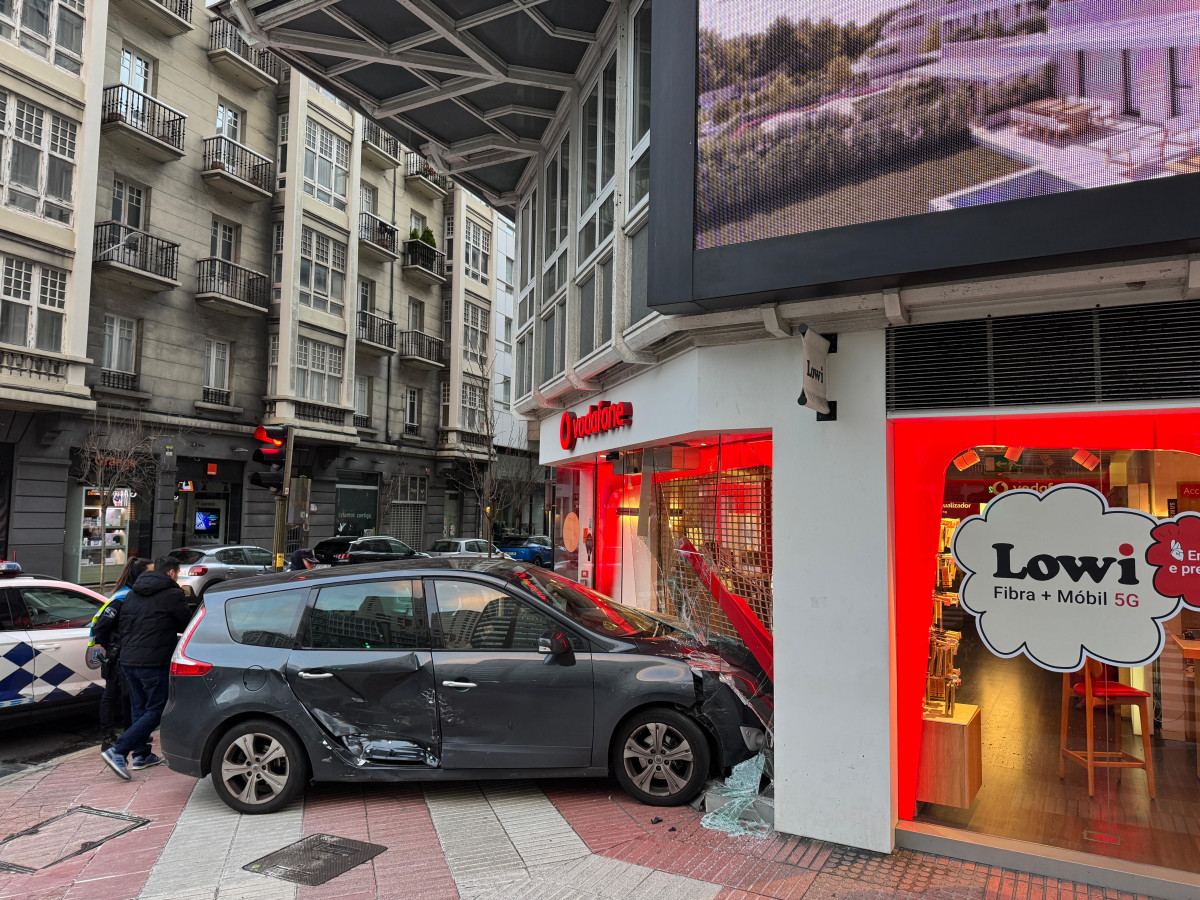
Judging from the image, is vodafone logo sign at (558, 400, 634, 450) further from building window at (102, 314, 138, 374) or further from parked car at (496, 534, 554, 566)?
parked car at (496, 534, 554, 566)

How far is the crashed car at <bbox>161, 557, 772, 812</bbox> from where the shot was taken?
18.4ft

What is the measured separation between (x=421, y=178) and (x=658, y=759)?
110ft

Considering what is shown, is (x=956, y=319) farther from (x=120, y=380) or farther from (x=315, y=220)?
(x=315, y=220)

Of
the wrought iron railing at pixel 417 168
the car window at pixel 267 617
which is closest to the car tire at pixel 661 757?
the car window at pixel 267 617

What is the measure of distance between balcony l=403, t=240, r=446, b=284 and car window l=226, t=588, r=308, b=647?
30.0 metres

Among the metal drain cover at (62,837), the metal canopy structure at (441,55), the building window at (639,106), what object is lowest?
the metal drain cover at (62,837)

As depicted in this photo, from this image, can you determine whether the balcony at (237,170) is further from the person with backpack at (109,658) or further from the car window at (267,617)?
the car window at (267,617)

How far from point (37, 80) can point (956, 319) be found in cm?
2313

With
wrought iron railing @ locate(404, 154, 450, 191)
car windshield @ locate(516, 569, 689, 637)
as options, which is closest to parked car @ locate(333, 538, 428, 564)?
wrought iron railing @ locate(404, 154, 450, 191)

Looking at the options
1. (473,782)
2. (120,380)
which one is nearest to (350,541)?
(120,380)

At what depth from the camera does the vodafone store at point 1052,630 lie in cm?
450

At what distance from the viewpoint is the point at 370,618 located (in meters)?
5.89

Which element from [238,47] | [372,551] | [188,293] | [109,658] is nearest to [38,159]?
[188,293]

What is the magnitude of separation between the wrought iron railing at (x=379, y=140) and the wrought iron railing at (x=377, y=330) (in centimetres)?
695
